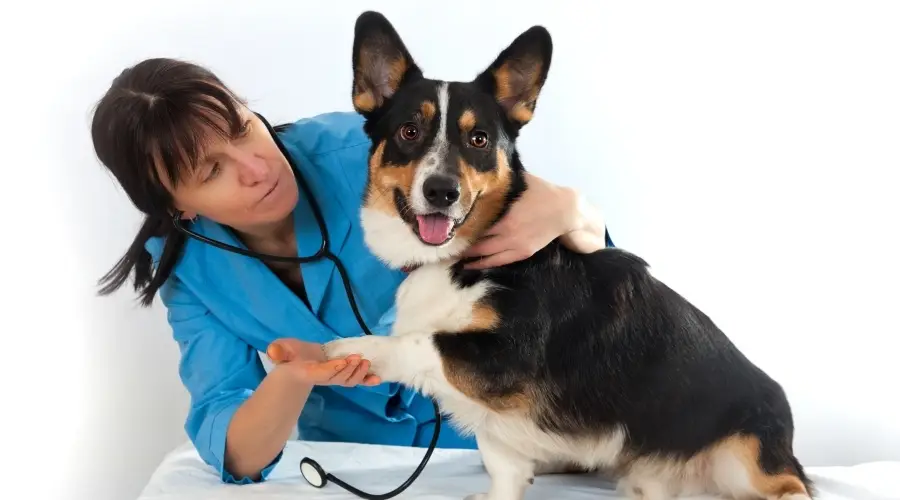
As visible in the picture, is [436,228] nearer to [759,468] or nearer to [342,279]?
[342,279]

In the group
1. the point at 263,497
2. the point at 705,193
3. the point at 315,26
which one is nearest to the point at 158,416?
the point at 263,497

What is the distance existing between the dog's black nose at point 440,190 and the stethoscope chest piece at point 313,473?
2.48ft

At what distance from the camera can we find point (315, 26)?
254 cm

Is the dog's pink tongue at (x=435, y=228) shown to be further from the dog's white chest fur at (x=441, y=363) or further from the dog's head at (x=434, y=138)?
the dog's white chest fur at (x=441, y=363)

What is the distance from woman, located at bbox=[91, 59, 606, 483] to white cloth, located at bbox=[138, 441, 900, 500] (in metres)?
0.08

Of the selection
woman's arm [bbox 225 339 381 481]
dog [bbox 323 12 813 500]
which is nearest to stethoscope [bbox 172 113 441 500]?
woman's arm [bbox 225 339 381 481]

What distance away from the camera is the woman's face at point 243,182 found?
1.71m

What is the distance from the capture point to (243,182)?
1726mm

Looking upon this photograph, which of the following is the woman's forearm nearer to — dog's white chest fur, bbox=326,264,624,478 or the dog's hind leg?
dog's white chest fur, bbox=326,264,624,478

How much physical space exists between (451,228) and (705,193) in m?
1.30

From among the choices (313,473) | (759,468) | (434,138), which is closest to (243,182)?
(434,138)

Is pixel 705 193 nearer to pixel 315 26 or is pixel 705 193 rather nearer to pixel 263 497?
pixel 315 26

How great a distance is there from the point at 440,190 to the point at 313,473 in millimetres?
807

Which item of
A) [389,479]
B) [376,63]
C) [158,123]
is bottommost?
[389,479]
